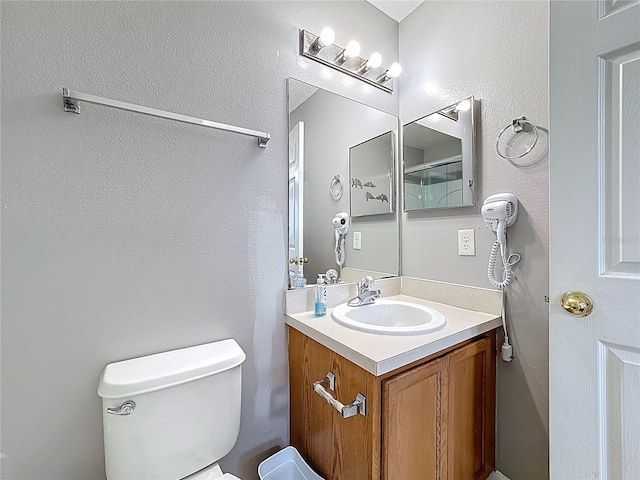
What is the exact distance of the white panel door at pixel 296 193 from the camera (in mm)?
1282

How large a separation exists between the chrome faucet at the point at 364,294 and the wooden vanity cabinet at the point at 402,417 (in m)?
0.33

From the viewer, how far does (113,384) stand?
2.66 ft

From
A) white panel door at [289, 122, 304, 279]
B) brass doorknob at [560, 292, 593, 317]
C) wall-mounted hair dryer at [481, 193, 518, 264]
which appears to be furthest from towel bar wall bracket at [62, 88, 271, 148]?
brass doorknob at [560, 292, 593, 317]

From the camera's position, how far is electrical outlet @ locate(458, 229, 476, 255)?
1.31 m

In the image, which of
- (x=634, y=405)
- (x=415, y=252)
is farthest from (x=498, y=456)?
(x=415, y=252)

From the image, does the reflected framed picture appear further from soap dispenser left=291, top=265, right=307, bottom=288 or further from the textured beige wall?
soap dispenser left=291, top=265, right=307, bottom=288

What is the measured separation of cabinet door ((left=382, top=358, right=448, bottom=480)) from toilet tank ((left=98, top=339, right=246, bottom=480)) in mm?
539

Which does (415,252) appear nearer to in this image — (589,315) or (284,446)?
(589,315)

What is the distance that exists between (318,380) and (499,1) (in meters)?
1.80

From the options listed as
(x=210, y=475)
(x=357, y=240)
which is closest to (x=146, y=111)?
(x=357, y=240)

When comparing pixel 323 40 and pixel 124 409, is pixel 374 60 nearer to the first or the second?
pixel 323 40

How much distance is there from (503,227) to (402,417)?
845mm

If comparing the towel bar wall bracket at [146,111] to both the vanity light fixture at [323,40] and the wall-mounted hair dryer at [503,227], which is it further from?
the wall-mounted hair dryer at [503,227]

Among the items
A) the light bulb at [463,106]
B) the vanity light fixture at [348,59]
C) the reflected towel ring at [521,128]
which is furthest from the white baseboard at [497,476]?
the vanity light fixture at [348,59]
